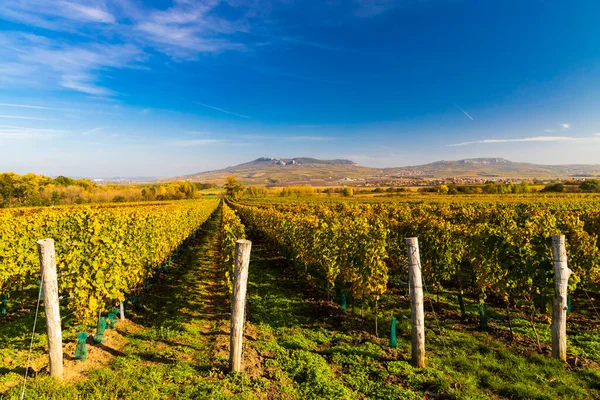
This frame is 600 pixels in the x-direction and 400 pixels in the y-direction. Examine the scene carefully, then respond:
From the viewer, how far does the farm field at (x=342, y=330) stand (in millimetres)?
5676

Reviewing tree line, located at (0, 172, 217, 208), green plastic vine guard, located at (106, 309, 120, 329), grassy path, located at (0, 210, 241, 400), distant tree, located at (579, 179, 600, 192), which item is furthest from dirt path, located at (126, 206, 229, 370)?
distant tree, located at (579, 179, 600, 192)

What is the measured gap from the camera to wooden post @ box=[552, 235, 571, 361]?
6.44m

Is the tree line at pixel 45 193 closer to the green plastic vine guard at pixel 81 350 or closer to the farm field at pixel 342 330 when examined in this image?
the farm field at pixel 342 330

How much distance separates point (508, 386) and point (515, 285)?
10.1ft

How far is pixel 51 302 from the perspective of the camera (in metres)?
5.68

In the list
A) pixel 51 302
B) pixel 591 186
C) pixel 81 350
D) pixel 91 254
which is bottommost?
pixel 81 350

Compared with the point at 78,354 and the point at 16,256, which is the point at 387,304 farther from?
the point at 16,256

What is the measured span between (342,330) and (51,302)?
7450mm

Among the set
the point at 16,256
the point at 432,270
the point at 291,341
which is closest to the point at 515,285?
the point at 432,270

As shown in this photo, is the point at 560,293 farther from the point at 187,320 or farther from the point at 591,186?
the point at 591,186

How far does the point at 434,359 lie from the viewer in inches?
265

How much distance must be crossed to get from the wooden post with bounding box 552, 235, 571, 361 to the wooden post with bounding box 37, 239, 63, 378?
11405 millimetres

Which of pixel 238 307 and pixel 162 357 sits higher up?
pixel 238 307

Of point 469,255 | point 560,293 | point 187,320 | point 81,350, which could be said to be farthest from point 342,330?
point 81,350
